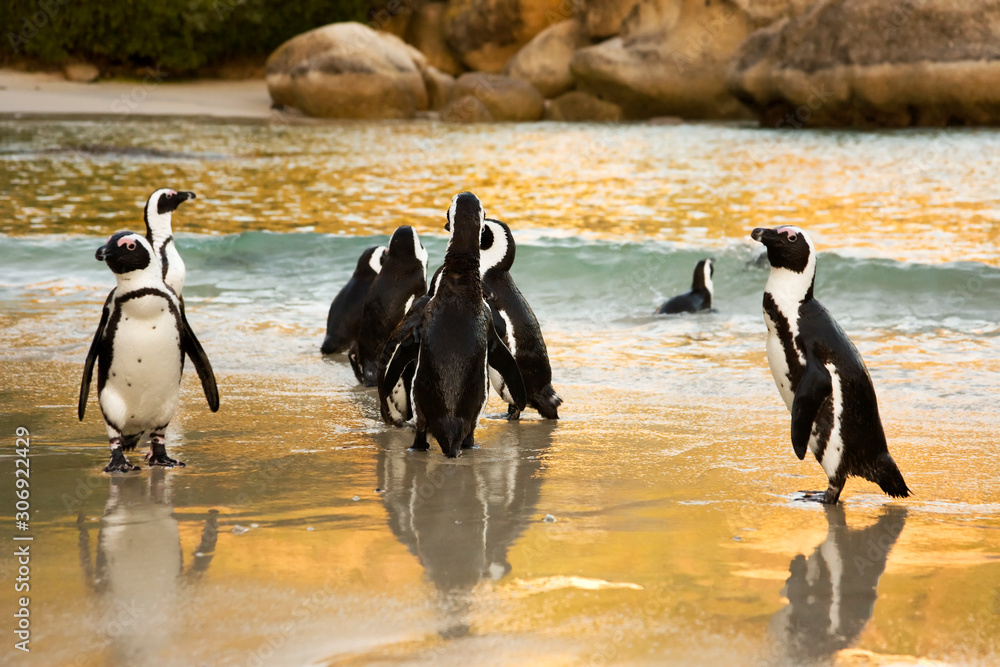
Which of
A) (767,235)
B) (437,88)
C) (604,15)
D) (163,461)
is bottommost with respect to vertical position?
(163,461)

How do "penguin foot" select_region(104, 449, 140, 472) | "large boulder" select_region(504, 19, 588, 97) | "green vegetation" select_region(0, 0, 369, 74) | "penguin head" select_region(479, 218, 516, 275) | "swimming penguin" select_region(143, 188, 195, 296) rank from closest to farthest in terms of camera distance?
1. "penguin foot" select_region(104, 449, 140, 472)
2. "penguin head" select_region(479, 218, 516, 275)
3. "swimming penguin" select_region(143, 188, 195, 296)
4. "large boulder" select_region(504, 19, 588, 97)
5. "green vegetation" select_region(0, 0, 369, 74)

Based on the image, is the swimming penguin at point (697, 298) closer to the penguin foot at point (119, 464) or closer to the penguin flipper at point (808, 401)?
the penguin flipper at point (808, 401)

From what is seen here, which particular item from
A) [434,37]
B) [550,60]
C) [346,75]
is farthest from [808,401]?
[434,37]

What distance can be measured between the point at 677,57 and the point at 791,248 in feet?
81.5

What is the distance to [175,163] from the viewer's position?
52.1 feet

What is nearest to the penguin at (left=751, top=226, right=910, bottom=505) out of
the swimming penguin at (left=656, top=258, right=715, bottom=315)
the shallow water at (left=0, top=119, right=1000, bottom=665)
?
the shallow water at (left=0, top=119, right=1000, bottom=665)

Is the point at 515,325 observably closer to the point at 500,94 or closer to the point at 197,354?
the point at 197,354

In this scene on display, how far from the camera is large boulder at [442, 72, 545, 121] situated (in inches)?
1063

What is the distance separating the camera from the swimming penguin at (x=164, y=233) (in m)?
4.88

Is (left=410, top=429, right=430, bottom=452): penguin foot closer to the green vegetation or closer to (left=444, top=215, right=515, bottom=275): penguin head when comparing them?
(left=444, top=215, right=515, bottom=275): penguin head

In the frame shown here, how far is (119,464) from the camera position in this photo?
10.9 ft

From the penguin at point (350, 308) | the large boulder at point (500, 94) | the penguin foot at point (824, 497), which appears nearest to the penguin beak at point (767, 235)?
the penguin foot at point (824, 497)

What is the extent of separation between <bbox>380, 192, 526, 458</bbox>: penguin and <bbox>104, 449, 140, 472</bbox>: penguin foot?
0.92 metres

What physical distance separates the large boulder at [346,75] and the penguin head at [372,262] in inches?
871
